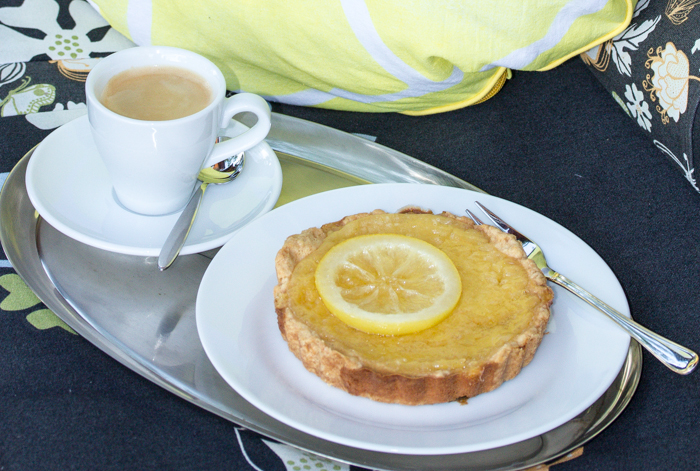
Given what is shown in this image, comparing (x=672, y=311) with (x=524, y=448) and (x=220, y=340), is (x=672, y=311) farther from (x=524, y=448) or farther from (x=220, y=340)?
→ (x=220, y=340)

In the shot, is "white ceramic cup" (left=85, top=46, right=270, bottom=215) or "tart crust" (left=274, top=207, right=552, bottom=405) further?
"white ceramic cup" (left=85, top=46, right=270, bottom=215)

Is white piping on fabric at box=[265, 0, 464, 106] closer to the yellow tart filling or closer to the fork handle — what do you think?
the yellow tart filling

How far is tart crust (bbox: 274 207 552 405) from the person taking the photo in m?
0.84

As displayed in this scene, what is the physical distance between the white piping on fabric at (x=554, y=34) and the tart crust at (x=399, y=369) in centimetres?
60

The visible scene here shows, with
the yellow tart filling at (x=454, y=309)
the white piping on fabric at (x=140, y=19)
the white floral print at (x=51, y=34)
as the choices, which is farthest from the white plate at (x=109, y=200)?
the white floral print at (x=51, y=34)

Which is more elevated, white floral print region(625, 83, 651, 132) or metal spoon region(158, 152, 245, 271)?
white floral print region(625, 83, 651, 132)

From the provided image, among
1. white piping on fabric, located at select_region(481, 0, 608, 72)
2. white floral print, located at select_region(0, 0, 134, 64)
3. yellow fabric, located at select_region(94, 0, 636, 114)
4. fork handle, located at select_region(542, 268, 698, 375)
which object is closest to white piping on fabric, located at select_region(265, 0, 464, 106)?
yellow fabric, located at select_region(94, 0, 636, 114)

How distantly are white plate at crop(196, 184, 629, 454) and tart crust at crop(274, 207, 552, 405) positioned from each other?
0.02 meters

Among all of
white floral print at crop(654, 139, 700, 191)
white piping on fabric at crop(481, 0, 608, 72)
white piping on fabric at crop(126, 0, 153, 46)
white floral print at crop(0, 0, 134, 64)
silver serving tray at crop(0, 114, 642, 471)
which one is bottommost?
white floral print at crop(0, 0, 134, 64)

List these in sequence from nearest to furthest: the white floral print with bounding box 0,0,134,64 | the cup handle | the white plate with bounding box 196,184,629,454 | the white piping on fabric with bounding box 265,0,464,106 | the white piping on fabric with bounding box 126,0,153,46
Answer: the white plate with bounding box 196,184,629,454, the cup handle, the white piping on fabric with bounding box 265,0,464,106, the white piping on fabric with bounding box 126,0,153,46, the white floral print with bounding box 0,0,134,64

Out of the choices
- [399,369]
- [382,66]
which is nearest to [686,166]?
[382,66]

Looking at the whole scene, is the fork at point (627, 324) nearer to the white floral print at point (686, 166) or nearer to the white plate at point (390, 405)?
the white plate at point (390, 405)

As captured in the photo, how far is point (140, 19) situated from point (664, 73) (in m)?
1.21

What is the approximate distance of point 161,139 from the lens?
105 centimetres
